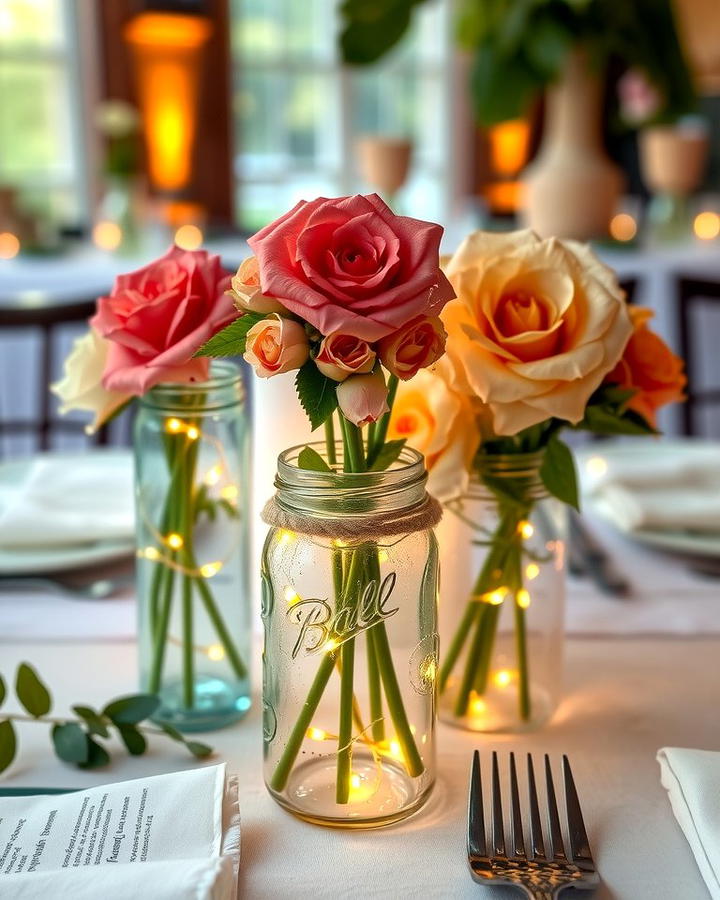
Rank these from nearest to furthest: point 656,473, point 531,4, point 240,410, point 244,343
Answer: point 244,343 → point 240,410 → point 656,473 → point 531,4

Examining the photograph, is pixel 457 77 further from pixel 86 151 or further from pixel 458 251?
pixel 458 251

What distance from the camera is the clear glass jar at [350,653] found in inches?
23.2

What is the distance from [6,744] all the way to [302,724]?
0.20m

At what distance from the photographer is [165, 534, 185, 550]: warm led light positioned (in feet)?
2.42

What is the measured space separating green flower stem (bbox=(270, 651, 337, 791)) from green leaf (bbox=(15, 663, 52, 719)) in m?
0.18

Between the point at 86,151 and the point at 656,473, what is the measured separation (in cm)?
367

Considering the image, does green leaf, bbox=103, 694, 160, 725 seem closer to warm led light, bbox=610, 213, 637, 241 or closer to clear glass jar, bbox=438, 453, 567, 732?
clear glass jar, bbox=438, 453, 567, 732

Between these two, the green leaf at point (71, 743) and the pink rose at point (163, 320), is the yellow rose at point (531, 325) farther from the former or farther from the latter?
the green leaf at point (71, 743)

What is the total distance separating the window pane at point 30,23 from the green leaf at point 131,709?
406cm

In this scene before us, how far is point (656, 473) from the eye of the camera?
3.88ft

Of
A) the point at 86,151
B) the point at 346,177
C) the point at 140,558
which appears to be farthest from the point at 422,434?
the point at 346,177

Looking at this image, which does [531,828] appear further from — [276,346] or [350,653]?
[276,346]

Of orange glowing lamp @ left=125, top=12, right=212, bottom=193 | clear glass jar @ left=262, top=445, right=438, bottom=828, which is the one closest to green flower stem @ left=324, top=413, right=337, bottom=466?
clear glass jar @ left=262, top=445, right=438, bottom=828

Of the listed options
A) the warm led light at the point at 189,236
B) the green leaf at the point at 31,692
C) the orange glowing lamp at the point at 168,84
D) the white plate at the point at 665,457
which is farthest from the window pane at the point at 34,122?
the green leaf at the point at 31,692
